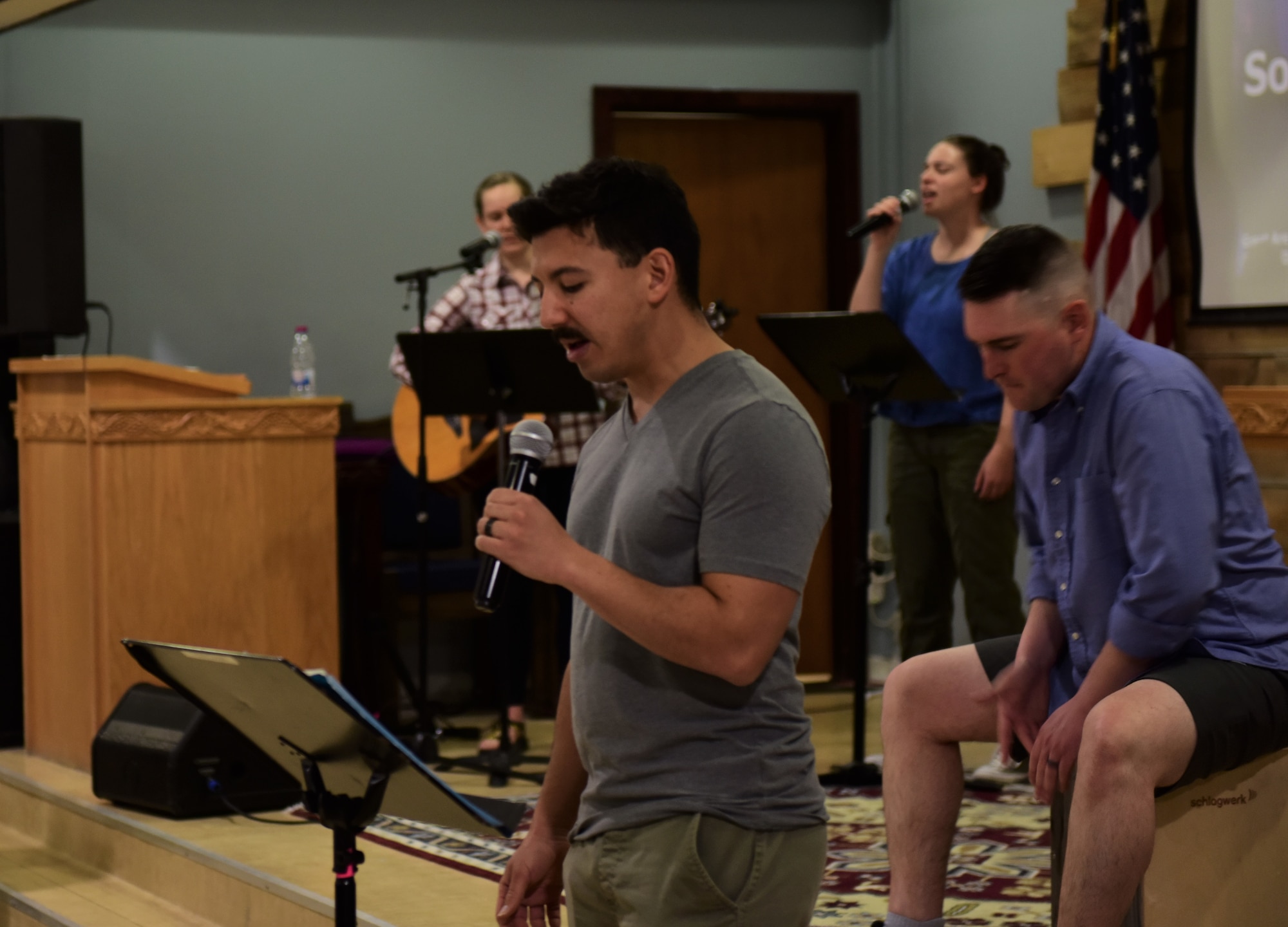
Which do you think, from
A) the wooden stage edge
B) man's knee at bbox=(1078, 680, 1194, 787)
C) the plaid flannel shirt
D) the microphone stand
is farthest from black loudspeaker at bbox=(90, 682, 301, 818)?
man's knee at bbox=(1078, 680, 1194, 787)

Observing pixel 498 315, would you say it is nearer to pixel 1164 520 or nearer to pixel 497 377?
pixel 497 377

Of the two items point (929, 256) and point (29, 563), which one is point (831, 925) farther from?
point (29, 563)

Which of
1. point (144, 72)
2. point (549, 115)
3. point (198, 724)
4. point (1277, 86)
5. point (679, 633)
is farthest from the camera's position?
point (549, 115)

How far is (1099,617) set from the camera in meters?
2.43

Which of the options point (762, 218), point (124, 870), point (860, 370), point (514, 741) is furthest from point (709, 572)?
point (762, 218)

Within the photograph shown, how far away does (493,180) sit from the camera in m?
4.93

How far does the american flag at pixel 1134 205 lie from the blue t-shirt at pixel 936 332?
693 millimetres

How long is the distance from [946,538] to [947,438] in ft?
0.97

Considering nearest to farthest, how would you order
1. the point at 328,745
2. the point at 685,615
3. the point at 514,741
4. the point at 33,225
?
the point at 685,615 → the point at 328,745 → the point at 514,741 → the point at 33,225

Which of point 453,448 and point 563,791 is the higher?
point 453,448

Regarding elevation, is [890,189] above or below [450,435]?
above

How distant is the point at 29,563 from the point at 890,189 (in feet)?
11.7

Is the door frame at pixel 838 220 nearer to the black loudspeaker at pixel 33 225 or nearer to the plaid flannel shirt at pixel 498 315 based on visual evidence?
the plaid flannel shirt at pixel 498 315

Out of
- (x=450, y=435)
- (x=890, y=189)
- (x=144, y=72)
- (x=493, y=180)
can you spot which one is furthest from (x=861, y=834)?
(x=144, y=72)
